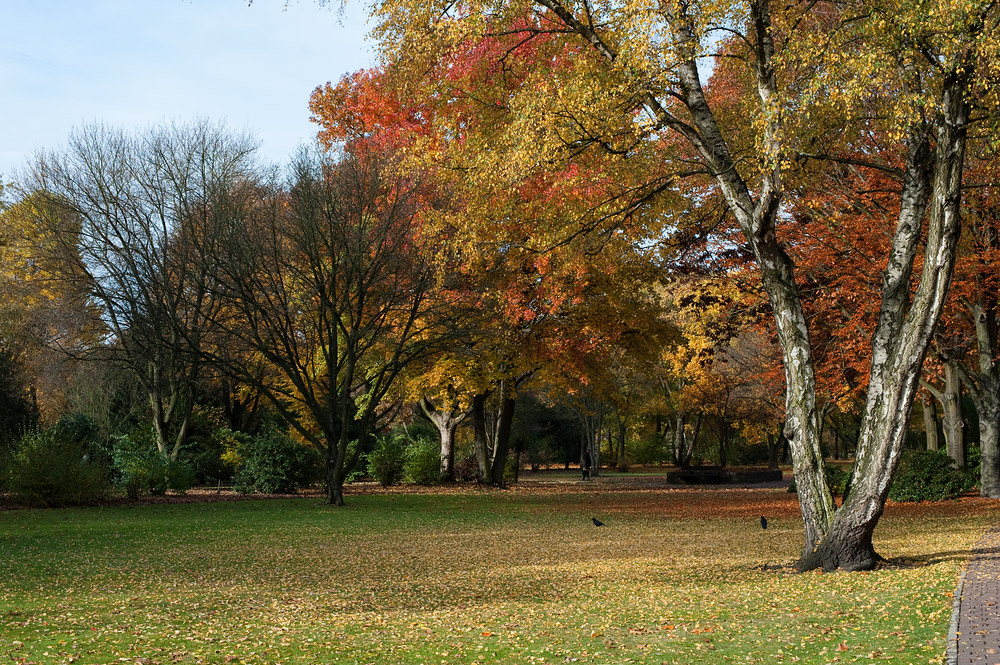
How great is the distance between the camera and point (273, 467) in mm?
24219

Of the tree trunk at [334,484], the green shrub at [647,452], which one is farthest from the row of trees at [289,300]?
the green shrub at [647,452]

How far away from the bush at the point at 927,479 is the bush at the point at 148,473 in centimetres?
1914

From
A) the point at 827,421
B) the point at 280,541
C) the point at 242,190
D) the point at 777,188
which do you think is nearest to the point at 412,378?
the point at 242,190

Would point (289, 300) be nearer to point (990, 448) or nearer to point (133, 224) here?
point (133, 224)

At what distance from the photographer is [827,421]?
4650cm

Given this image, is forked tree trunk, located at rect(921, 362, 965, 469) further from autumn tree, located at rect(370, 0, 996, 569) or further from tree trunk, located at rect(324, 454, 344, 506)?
tree trunk, located at rect(324, 454, 344, 506)

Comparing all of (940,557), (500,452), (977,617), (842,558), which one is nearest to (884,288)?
(842,558)

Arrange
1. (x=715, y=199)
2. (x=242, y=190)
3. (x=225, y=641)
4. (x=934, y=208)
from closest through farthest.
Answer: (x=225, y=641) < (x=934, y=208) < (x=715, y=199) < (x=242, y=190)

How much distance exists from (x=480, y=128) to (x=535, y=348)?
1131cm

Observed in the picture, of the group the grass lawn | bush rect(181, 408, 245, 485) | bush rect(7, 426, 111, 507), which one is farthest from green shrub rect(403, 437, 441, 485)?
the grass lawn

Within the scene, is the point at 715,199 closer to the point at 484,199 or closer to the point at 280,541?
the point at 484,199

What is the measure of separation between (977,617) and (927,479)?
52.7 ft

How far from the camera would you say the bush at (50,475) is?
1866 cm

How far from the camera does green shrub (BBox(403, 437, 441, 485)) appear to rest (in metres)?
28.6
